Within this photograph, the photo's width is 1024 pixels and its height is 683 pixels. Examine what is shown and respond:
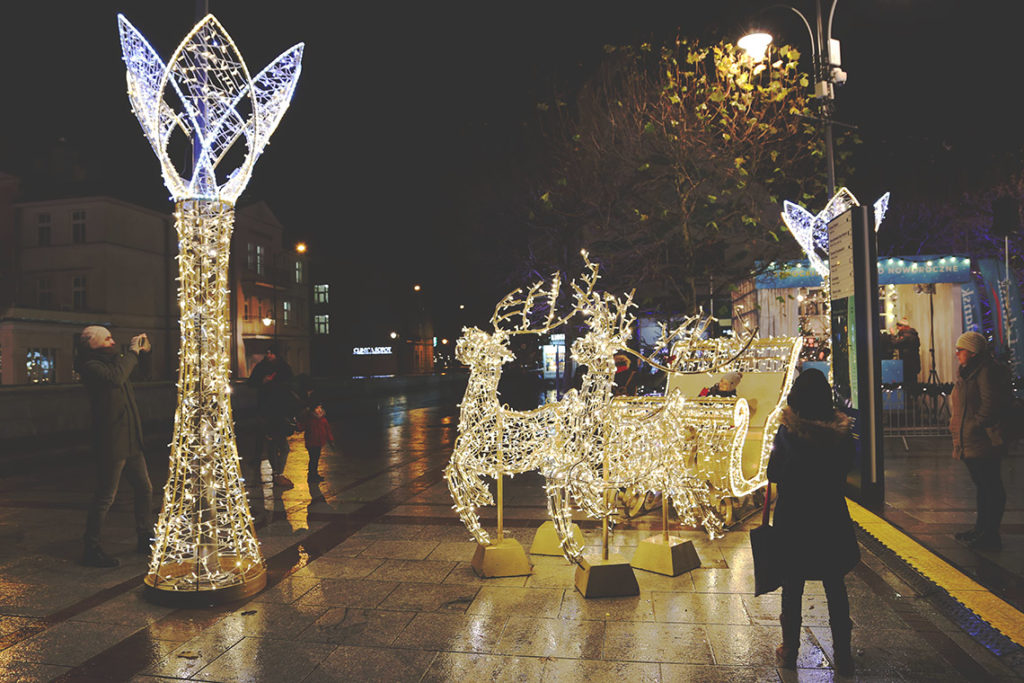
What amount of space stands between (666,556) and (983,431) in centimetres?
280

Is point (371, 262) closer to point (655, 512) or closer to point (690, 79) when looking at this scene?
point (690, 79)

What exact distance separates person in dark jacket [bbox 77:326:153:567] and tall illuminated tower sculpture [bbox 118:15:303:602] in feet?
3.03

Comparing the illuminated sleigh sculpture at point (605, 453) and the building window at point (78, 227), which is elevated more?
the building window at point (78, 227)

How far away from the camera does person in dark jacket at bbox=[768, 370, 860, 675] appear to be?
11.4 feet

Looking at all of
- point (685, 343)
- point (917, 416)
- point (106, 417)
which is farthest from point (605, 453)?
point (917, 416)

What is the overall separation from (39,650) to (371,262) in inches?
2108

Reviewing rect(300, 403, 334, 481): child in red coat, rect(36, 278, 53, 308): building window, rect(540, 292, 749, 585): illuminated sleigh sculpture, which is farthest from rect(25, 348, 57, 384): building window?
rect(540, 292, 749, 585): illuminated sleigh sculpture

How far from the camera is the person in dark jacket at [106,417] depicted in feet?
17.3

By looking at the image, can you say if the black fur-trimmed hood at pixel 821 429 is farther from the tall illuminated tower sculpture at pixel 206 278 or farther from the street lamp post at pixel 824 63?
the street lamp post at pixel 824 63

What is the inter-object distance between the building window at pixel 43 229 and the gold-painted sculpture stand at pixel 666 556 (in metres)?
34.4

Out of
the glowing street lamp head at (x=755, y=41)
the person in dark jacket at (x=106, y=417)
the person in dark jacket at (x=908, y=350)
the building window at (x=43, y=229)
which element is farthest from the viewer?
the building window at (x=43, y=229)

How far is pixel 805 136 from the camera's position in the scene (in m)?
12.8

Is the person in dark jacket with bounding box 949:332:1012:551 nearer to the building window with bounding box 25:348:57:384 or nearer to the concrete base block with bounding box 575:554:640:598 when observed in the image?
the concrete base block with bounding box 575:554:640:598

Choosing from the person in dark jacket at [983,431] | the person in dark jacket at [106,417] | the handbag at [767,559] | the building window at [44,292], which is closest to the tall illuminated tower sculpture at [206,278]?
the person in dark jacket at [106,417]
